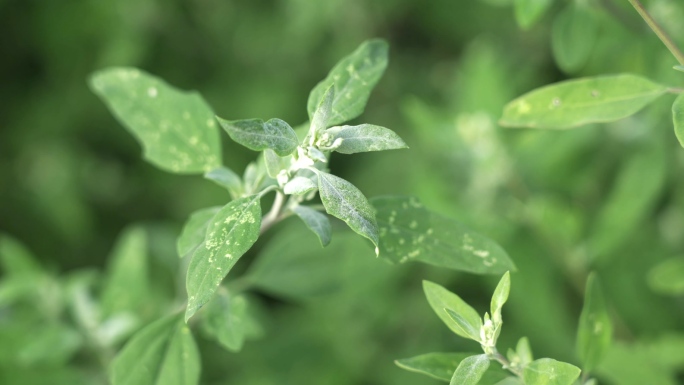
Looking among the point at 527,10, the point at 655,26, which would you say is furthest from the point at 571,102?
the point at 527,10

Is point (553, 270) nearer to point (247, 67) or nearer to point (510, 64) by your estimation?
point (510, 64)

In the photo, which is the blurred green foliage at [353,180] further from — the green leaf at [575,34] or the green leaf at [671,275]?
the green leaf at [671,275]

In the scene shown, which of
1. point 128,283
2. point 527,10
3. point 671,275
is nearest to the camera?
point 527,10

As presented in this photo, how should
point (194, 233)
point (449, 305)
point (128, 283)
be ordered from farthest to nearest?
1. point (128, 283)
2. point (194, 233)
3. point (449, 305)

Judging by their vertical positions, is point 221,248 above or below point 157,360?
above

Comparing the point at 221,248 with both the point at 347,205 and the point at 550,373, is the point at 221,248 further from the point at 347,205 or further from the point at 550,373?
the point at 550,373

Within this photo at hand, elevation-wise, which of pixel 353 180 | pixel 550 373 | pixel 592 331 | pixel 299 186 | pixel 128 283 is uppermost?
pixel 299 186

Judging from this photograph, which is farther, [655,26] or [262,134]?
[655,26]
